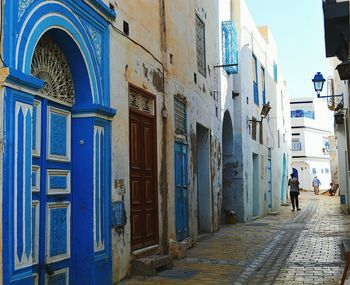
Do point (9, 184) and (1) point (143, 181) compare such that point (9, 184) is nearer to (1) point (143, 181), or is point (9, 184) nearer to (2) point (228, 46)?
(1) point (143, 181)

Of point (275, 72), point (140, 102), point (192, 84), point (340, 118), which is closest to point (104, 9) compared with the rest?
point (140, 102)

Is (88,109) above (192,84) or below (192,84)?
below

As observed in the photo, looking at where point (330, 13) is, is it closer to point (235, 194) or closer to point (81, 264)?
point (81, 264)

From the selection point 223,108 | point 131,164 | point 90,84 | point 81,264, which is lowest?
point 81,264

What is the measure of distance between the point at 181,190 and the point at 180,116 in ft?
4.70

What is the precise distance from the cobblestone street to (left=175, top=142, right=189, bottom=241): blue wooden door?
46cm

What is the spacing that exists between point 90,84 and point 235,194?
10.6 metres

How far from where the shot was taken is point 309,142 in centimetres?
4903

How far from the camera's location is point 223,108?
→ 14.6 meters

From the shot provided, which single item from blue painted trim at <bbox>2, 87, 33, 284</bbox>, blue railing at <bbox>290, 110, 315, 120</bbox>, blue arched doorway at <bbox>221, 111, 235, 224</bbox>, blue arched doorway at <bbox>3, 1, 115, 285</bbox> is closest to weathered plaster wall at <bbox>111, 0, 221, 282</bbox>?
blue arched doorway at <bbox>3, 1, 115, 285</bbox>

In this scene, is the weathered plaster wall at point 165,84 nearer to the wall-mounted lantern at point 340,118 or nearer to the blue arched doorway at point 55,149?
the blue arched doorway at point 55,149

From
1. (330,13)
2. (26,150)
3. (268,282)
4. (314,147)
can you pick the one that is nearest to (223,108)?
(330,13)

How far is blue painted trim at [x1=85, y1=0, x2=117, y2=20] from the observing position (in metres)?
6.15

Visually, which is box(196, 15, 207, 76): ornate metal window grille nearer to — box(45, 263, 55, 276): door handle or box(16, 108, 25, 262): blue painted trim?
box(45, 263, 55, 276): door handle
